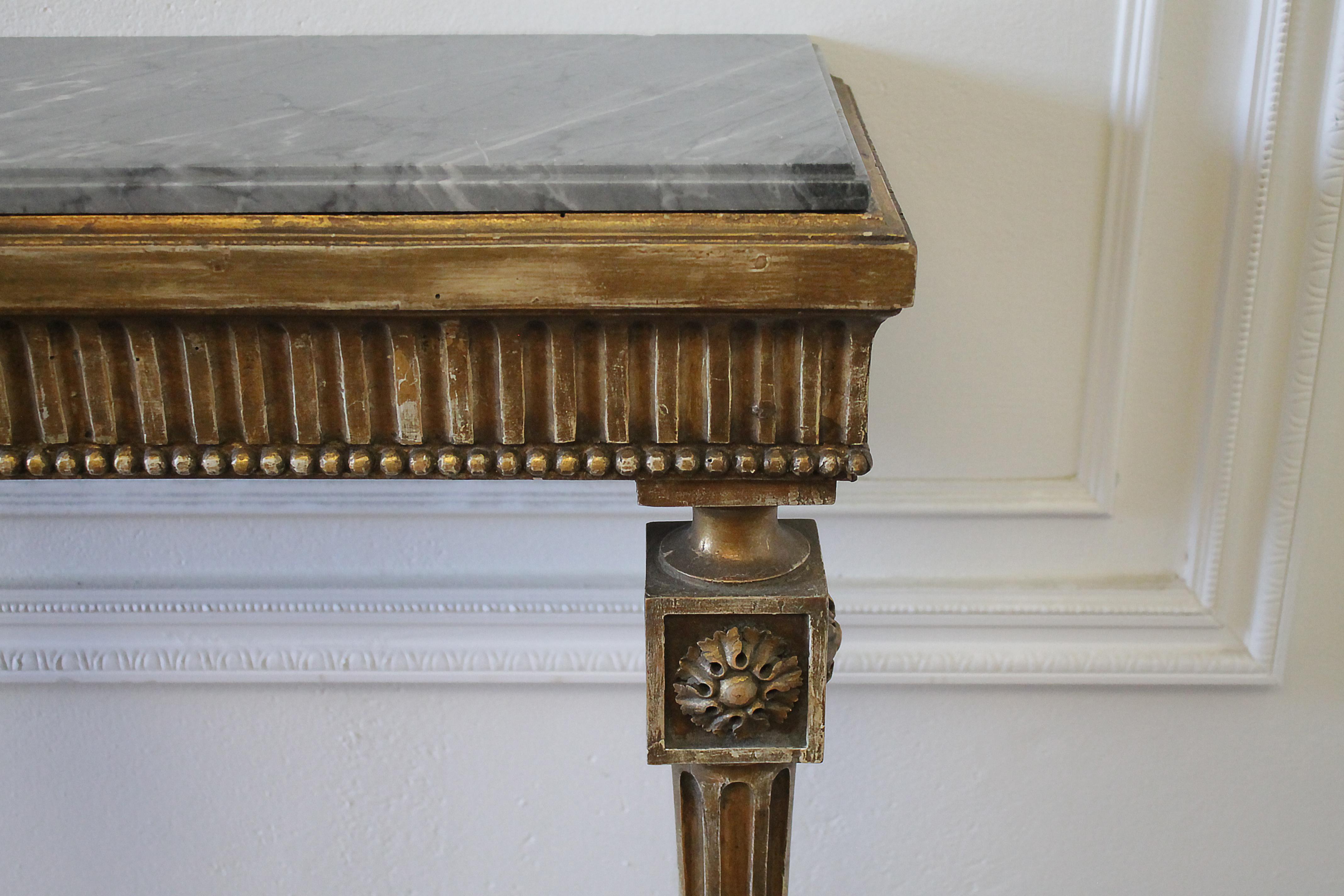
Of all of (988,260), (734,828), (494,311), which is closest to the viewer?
(494,311)

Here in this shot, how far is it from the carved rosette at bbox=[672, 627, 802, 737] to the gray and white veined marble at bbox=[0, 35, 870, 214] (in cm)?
16

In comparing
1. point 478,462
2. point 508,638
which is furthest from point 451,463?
point 508,638

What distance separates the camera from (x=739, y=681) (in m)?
0.39

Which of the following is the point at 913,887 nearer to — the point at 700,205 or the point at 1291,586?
the point at 1291,586

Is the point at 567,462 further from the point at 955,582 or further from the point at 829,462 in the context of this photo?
the point at 955,582

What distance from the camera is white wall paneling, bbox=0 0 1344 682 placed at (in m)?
0.61

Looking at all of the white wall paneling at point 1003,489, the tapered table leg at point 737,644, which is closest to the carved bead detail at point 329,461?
the tapered table leg at point 737,644

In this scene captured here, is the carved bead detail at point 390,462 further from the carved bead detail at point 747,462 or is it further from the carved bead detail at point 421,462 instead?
the carved bead detail at point 747,462

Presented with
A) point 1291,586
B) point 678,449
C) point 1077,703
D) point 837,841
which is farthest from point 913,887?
point 678,449

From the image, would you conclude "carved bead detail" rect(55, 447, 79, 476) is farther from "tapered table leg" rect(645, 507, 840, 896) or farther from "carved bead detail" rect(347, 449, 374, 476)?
"tapered table leg" rect(645, 507, 840, 896)

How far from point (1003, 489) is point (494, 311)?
1.49ft

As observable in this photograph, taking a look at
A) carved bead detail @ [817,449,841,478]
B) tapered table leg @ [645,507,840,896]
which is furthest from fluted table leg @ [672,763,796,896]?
carved bead detail @ [817,449,841,478]

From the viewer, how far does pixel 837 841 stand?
77 centimetres

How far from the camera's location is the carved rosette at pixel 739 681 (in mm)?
390
